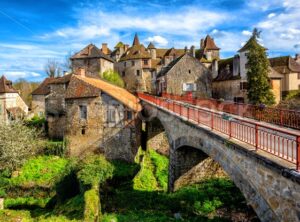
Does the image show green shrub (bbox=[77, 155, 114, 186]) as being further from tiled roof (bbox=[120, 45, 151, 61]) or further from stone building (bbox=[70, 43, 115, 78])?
tiled roof (bbox=[120, 45, 151, 61])

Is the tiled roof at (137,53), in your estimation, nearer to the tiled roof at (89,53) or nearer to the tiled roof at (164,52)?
the tiled roof at (164,52)

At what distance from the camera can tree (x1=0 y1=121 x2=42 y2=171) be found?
26.8m

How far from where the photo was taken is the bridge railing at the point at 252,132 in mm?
6977

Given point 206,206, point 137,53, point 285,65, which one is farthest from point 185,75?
point 206,206

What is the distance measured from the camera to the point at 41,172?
26.4m

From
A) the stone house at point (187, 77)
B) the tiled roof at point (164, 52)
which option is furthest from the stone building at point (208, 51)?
the stone house at point (187, 77)

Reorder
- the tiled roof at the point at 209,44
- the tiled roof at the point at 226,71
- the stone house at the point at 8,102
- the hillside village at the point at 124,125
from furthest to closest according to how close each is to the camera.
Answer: the tiled roof at the point at 209,44 → the stone house at the point at 8,102 → the tiled roof at the point at 226,71 → the hillside village at the point at 124,125

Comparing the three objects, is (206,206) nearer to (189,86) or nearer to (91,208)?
(91,208)

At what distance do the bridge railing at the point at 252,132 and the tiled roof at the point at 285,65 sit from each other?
26.9m

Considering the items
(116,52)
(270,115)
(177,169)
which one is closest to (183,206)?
(177,169)

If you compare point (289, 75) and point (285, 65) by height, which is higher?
point (285, 65)

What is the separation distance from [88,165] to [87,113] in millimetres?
7168

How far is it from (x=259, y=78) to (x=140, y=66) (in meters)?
28.3

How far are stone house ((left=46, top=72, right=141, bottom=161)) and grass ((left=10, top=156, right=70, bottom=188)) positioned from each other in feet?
6.05
